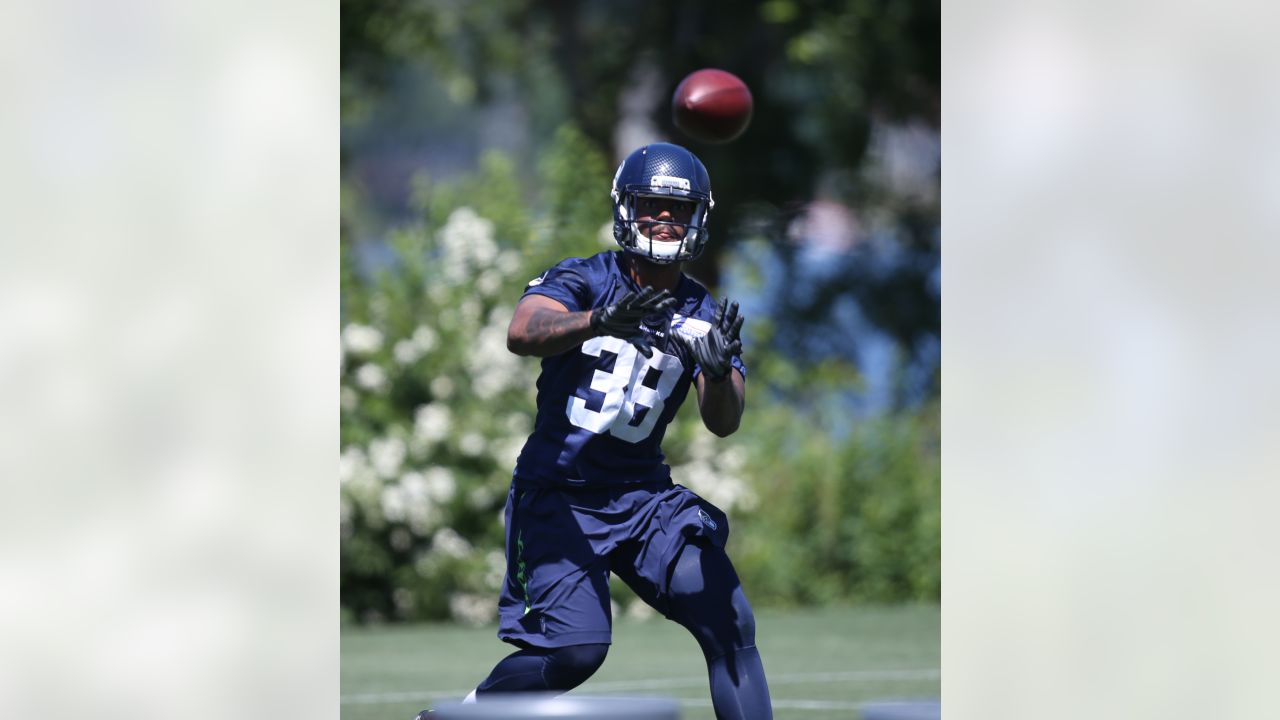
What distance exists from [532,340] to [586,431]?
1.21 feet

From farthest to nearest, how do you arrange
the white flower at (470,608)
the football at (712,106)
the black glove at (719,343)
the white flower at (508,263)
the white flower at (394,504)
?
the white flower at (508,263) < the white flower at (470,608) < the white flower at (394,504) < the football at (712,106) < the black glove at (719,343)

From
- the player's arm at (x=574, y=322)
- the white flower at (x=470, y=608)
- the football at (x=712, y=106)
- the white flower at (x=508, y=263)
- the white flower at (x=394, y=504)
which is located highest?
the football at (x=712, y=106)

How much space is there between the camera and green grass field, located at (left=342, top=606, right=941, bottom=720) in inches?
254

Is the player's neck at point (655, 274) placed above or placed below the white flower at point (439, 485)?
above

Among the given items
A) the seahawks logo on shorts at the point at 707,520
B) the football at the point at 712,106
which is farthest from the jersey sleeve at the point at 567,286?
the football at the point at 712,106

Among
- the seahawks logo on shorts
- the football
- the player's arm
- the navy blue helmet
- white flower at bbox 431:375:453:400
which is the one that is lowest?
the seahawks logo on shorts

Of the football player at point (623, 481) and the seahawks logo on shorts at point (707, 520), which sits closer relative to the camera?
the football player at point (623, 481)

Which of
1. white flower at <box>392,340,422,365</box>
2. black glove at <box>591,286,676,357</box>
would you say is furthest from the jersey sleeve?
white flower at <box>392,340,422,365</box>

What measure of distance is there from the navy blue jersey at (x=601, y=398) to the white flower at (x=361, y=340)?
5.66m

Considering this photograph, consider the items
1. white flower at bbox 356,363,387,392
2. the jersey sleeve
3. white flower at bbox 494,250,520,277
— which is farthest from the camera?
white flower at bbox 494,250,520,277

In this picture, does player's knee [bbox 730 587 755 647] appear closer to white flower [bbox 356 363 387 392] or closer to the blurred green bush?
the blurred green bush

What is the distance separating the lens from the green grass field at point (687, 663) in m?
6.46

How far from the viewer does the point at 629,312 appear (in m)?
3.83

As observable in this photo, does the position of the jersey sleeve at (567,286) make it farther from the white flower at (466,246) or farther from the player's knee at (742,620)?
the white flower at (466,246)
